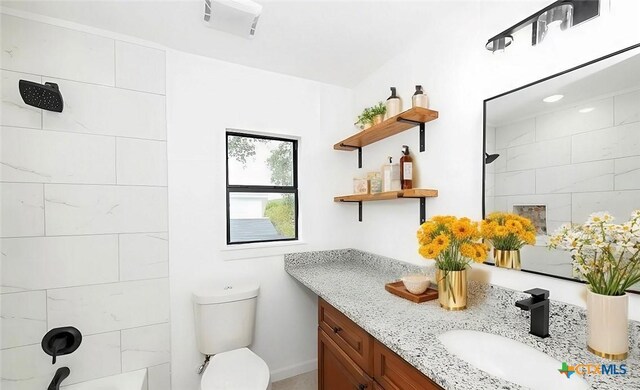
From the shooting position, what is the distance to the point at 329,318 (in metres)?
1.59

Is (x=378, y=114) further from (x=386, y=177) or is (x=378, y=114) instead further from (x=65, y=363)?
(x=65, y=363)

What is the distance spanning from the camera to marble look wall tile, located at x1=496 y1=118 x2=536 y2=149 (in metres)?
1.17

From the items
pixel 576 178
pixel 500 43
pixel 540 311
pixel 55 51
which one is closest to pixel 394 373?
pixel 540 311

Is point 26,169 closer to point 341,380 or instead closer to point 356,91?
point 341,380

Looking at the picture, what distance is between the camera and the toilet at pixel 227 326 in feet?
5.28

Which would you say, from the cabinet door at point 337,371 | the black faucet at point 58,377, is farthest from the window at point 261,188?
the black faucet at point 58,377

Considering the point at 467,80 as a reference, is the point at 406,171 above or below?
below

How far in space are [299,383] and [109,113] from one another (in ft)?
7.50

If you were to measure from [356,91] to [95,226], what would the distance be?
6.99 ft

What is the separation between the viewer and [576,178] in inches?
40.3

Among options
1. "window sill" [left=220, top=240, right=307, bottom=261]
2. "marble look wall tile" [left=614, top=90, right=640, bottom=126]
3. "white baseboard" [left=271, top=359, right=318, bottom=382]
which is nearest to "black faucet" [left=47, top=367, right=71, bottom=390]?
"window sill" [left=220, top=240, right=307, bottom=261]

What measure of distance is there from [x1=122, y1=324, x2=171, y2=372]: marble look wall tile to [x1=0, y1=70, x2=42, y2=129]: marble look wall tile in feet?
4.33

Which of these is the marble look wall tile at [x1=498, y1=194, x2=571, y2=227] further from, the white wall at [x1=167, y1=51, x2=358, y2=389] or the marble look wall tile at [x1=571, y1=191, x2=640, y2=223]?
the white wall at [x1=167, y1=51, x2=358, y2=389]

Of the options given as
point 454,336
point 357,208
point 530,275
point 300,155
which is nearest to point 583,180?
point 530,275
